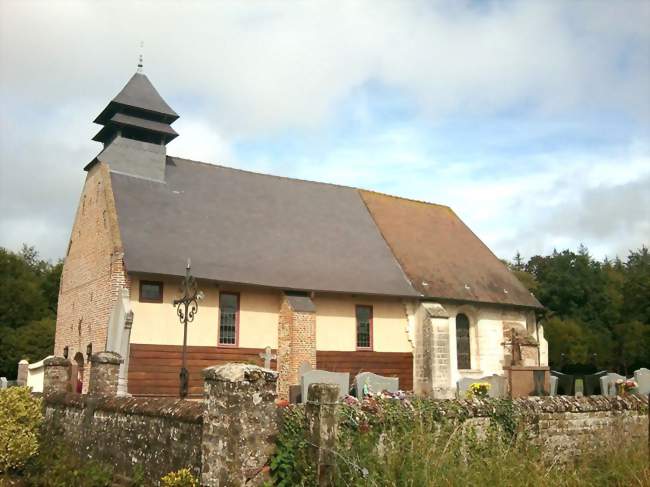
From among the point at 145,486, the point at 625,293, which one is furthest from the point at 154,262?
the point at 625,293

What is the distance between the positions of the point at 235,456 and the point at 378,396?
6.67 ft

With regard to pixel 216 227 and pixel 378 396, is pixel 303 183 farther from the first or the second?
pixel 378 396

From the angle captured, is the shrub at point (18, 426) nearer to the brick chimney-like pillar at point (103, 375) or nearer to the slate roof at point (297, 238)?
the brick chimney-like pillar at point (103, 375)

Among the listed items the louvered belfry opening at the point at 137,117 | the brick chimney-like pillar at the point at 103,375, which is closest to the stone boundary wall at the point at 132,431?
the brick chimney-like pillar at the point at 103,375

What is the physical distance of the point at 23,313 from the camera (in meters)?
39.7

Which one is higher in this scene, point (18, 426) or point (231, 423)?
point (231, 423)

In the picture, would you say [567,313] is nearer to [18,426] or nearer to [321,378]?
[321,378]

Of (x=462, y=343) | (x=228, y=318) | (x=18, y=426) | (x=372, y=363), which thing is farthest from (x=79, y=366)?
(x=462, y=343)

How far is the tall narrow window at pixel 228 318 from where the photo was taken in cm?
1984

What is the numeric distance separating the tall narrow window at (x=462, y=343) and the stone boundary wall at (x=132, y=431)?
16255mm

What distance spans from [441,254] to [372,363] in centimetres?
648

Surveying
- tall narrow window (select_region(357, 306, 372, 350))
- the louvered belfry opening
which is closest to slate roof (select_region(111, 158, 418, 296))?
tall narrow window (select_region(357, 306, 372, 350))

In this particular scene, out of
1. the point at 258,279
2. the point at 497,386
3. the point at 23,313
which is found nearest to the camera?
the point at 497,386

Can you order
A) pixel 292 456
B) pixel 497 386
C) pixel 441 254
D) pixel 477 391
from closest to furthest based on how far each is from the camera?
pixel 292 456 → pixel 477 391 → pixel 497 386 → pixel 441 254
